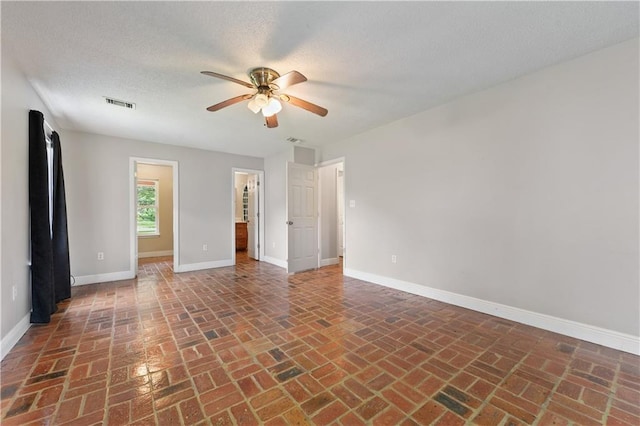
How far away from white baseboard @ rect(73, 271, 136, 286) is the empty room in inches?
2.0

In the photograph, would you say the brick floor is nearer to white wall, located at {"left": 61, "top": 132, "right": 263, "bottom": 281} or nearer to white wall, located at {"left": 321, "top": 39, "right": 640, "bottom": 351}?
white wall, located at {"left": 321, "top": 39, "right": 640, "bottom": 351}

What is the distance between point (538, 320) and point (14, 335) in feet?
15.5

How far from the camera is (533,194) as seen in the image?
100 inches

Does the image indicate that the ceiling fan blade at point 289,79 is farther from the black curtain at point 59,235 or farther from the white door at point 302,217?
the black curtain at point 59,235

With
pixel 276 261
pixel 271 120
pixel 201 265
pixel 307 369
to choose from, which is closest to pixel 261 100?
pixel 271 120

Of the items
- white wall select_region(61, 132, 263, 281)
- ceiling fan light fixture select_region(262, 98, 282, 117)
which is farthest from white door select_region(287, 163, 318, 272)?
ceiling fan light fixture select_region(262, 98, 282, 117)

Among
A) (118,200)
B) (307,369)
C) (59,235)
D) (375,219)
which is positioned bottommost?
(307,369)

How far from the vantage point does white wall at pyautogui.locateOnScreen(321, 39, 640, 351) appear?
212 cm

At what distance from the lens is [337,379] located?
176 centimetres

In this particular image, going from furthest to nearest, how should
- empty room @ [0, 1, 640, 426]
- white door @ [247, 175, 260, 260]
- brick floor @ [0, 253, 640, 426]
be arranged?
white door @ [247, 175, 260, 260]
empty room @ [0, 1, 640, 426]
brick floor @ [0, 253, 640, 426]

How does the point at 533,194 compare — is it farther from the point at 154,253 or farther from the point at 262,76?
the point at 154,253

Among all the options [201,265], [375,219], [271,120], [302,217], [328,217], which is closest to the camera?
[271,120]

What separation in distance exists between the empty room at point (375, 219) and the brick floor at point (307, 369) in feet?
0.05

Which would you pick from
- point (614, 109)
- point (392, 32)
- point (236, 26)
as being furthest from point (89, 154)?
point (614, 109)
